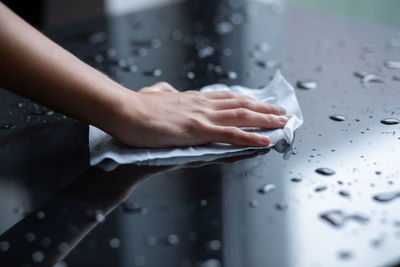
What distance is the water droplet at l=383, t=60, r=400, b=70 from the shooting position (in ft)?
4.12

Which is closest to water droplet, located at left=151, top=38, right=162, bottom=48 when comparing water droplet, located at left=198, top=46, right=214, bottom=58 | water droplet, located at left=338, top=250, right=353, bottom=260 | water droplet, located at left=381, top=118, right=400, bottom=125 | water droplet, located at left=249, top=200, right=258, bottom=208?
water droplet, located at left=198, top=46, right=214, bottom=58

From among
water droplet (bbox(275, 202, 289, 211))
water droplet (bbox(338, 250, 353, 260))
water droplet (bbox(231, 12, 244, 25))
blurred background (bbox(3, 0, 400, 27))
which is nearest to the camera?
water droplet (bbox(338, 250, 353, 260))

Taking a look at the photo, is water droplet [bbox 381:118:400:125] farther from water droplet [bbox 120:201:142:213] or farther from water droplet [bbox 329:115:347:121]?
water droplet [bbox 120:201:142:213]

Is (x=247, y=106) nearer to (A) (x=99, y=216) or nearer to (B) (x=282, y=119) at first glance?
(B) (x=282, y=119)

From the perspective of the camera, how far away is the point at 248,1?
186 cm

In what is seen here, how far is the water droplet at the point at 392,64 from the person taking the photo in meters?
1.26

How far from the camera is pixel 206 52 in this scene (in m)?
1.43

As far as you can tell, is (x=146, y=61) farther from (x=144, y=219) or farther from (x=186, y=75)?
(x=144, y=219)

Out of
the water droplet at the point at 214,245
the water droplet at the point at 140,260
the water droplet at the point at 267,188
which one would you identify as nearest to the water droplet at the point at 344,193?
the water droplet at the point at 267,188

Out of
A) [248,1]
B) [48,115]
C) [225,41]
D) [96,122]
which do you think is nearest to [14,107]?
[48,115]

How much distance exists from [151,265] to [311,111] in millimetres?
568

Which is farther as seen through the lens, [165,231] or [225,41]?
[225,41]

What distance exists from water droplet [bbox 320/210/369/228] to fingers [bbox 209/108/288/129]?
0.27 meters

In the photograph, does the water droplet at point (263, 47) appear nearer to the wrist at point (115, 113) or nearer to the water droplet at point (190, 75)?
the water droplet at point (190, 75)
